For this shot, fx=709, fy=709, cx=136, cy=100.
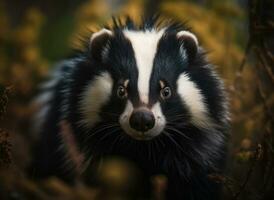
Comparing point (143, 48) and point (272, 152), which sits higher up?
point (143, 48)

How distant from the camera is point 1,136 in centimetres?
409

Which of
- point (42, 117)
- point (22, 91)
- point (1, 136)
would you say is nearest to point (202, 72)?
point (1, 136)

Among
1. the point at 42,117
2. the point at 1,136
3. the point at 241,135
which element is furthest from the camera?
the point at 42,117

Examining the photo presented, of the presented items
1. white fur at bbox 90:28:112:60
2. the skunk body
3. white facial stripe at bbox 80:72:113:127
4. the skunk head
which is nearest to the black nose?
the skunk head

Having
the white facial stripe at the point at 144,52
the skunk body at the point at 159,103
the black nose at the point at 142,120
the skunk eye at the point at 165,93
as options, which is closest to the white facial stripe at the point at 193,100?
the skunk body at the point at 159,103

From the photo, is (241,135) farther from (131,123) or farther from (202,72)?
(131,123)

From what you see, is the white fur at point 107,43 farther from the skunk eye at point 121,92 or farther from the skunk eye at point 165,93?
the skunk eye at point 165,93

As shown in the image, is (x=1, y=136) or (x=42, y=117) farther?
(x=42, y=117)

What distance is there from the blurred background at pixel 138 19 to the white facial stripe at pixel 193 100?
0.34 metres

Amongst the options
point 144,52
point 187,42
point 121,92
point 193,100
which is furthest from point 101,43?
point 193,100

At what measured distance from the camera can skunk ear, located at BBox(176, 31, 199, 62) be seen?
16.2 feet

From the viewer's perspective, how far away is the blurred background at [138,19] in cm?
416

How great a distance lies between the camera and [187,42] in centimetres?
496

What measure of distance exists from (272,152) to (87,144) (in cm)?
131
